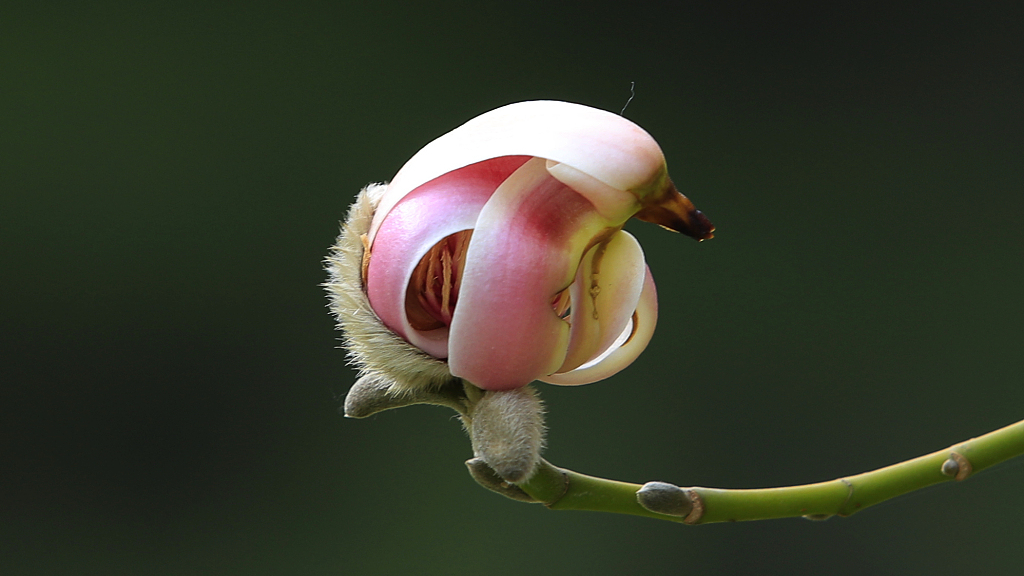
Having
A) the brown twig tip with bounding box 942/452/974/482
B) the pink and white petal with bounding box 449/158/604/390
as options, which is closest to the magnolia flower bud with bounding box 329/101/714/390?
the pink and white petal with bounding box 449/158/604/390

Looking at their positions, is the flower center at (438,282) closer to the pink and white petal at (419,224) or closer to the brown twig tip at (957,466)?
the pink and white petal at (419,224)

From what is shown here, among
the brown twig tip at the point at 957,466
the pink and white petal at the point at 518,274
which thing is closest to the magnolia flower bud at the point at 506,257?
the pink and white petal at the point at 518,274

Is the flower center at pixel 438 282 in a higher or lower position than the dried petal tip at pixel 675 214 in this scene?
lower

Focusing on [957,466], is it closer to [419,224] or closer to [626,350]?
[626,350]

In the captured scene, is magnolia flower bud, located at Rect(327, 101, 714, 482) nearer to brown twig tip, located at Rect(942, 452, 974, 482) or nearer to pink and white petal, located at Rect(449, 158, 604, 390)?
pink and white petal, located at Rect(449, 158, 604, 390)

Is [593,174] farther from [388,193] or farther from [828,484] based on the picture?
[828,484]

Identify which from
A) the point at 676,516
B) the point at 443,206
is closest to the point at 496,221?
the point at 443,206
